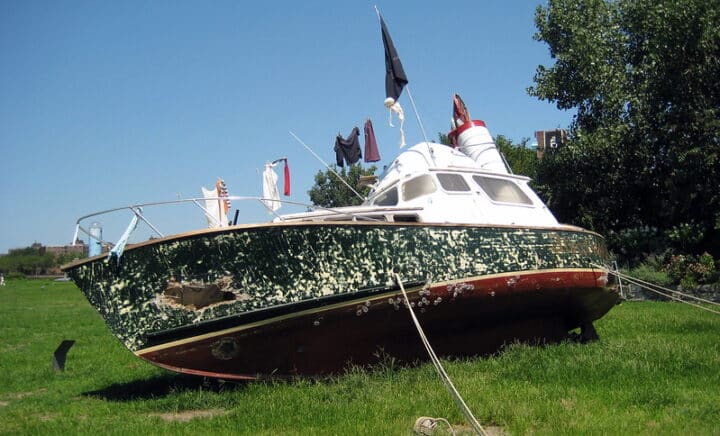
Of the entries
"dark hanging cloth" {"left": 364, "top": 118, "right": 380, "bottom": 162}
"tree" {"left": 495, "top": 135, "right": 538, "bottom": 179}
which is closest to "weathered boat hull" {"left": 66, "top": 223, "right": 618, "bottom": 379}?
"dark hanging cloth" {"left": 364, "top": 118, "right": 380, "bottom": 162}

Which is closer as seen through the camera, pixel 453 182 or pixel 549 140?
pixel 453 182

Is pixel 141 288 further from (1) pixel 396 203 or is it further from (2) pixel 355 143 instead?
(2) pixel 355 143

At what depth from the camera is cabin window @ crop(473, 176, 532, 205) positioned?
917cm

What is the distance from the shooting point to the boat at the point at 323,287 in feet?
22.3

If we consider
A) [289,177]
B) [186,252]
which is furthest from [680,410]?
[289,177]

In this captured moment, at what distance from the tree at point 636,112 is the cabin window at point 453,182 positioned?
412 inches

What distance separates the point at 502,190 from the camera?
938 cm

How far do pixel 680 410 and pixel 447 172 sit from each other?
4334 millimetres

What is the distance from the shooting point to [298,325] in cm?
699

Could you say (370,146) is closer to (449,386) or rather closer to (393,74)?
(393,74)

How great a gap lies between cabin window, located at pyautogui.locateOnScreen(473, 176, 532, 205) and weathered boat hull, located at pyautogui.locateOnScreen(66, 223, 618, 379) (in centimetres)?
137

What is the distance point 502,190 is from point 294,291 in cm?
376

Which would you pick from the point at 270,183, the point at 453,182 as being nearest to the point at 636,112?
the point at 453,182

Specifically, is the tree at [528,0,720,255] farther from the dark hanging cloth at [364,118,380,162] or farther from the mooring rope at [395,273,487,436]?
the mooring rope at [395,273,487,436]
